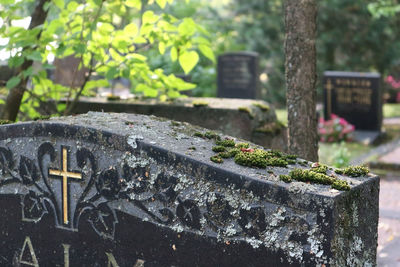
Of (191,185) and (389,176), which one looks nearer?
(191,185)

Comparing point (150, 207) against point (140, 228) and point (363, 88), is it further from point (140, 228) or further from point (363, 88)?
point (363, 88)

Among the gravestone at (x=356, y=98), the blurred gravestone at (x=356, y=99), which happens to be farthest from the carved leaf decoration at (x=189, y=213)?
the gravestone at (x=356, y=98)

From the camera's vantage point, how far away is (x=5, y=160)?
3438 millimetres

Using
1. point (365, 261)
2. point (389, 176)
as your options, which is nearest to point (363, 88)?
point (389, 176)

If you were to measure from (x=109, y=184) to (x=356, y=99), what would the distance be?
12.1m

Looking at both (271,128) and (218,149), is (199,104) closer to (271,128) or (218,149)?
(271,128)

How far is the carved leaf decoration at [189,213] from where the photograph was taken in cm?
296

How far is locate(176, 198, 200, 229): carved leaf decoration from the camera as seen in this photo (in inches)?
116

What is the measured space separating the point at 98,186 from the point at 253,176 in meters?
0.76

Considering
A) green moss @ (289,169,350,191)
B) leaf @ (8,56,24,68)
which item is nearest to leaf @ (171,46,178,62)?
leaf @ (8,56,24,68)

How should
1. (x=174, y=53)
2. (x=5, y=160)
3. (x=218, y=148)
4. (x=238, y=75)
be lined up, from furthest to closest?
1. (x=238, y=75)
2. (x=174, y=53)
3. (x=5, y=160)
4. (x=218, y=148)

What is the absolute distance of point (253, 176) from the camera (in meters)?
2.87

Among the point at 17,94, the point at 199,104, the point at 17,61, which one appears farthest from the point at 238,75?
the point at 17,61

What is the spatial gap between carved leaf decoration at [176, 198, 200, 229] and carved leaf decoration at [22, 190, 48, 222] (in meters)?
0.76
